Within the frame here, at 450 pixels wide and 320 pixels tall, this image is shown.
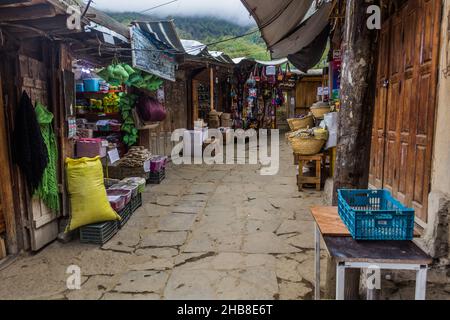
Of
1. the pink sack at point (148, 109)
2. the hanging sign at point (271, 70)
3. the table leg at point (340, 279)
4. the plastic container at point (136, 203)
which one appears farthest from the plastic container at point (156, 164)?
the hanging sign at point (271, 70)

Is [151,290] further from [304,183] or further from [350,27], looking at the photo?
[304,183]

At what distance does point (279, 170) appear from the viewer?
927cm

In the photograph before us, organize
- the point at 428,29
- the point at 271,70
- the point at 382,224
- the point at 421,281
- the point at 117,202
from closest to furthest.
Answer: the point at 421,281 → the point at 382,224 → the point at 428,29 → the point at 117,202 → the point at 271,70

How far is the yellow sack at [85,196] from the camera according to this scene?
444 centimetres

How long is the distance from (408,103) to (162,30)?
4.18 meters

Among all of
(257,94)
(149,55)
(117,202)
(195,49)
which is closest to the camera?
(117,202)

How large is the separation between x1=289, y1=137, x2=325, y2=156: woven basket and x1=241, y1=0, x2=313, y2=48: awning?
88.3 inches

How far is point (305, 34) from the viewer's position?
801 cm

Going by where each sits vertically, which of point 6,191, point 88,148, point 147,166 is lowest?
point 147,166

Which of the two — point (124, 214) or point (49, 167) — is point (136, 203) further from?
point (49, 167)

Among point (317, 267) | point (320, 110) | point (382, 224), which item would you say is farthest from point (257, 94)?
point (382, 224)

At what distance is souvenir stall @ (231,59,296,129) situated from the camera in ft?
48.8
